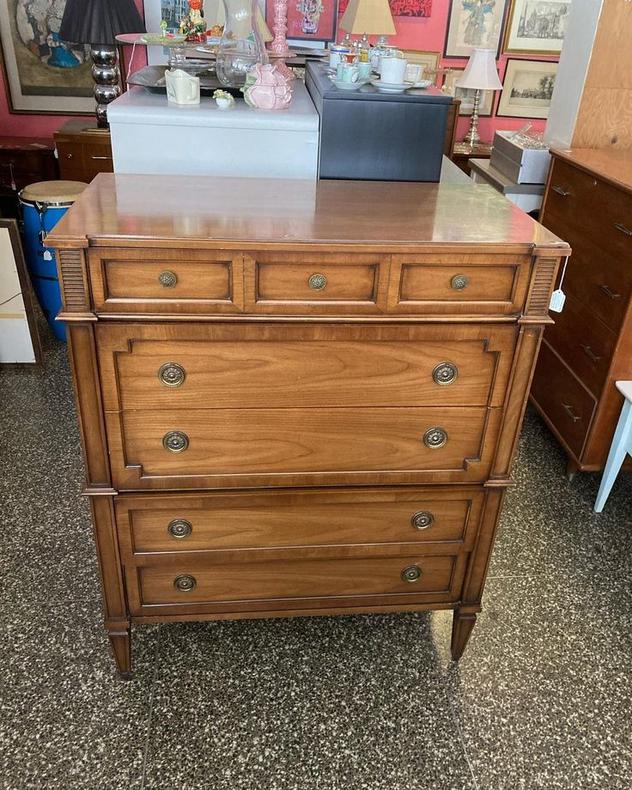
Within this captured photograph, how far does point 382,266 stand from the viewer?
53.6 inches

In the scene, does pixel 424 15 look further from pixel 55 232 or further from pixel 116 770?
pixel 116 770

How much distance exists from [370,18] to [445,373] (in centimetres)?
392

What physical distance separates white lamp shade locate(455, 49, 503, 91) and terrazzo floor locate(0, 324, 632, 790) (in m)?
3.69

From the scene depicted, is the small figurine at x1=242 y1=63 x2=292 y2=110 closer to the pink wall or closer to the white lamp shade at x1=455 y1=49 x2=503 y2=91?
the white lamp shade at x1=455 y1=49 x2=503 y2=91

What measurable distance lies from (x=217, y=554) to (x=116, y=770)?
55 cm

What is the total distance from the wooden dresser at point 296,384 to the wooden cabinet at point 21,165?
152 inches

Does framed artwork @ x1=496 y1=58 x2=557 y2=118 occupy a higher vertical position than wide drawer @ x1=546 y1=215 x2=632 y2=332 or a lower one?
higher

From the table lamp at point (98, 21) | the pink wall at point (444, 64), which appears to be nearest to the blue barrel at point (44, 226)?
the table lamp at point (98, 21)

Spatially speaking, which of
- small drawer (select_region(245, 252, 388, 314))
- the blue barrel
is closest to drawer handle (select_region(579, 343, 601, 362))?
small drawer (select_region(245, 252, 388, 314))

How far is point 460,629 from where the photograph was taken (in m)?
1.85

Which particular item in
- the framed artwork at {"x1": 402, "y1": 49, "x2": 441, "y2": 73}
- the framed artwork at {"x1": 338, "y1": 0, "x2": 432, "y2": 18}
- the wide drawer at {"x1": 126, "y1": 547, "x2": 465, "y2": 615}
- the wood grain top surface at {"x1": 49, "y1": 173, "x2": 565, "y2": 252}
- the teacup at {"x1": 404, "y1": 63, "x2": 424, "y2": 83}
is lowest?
the wide drawer at {"x1": 126, "y1": 547, "x2": 465, "y2": 615}

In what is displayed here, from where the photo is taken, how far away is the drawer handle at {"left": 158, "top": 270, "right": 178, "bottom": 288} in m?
1.32

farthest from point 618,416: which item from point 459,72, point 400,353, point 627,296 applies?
point 459,72

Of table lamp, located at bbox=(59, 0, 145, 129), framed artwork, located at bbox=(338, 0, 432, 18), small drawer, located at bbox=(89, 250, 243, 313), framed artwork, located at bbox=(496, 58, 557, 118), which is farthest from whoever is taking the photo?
framed artwork, located at bbox=(496, 58, 557, 118)
